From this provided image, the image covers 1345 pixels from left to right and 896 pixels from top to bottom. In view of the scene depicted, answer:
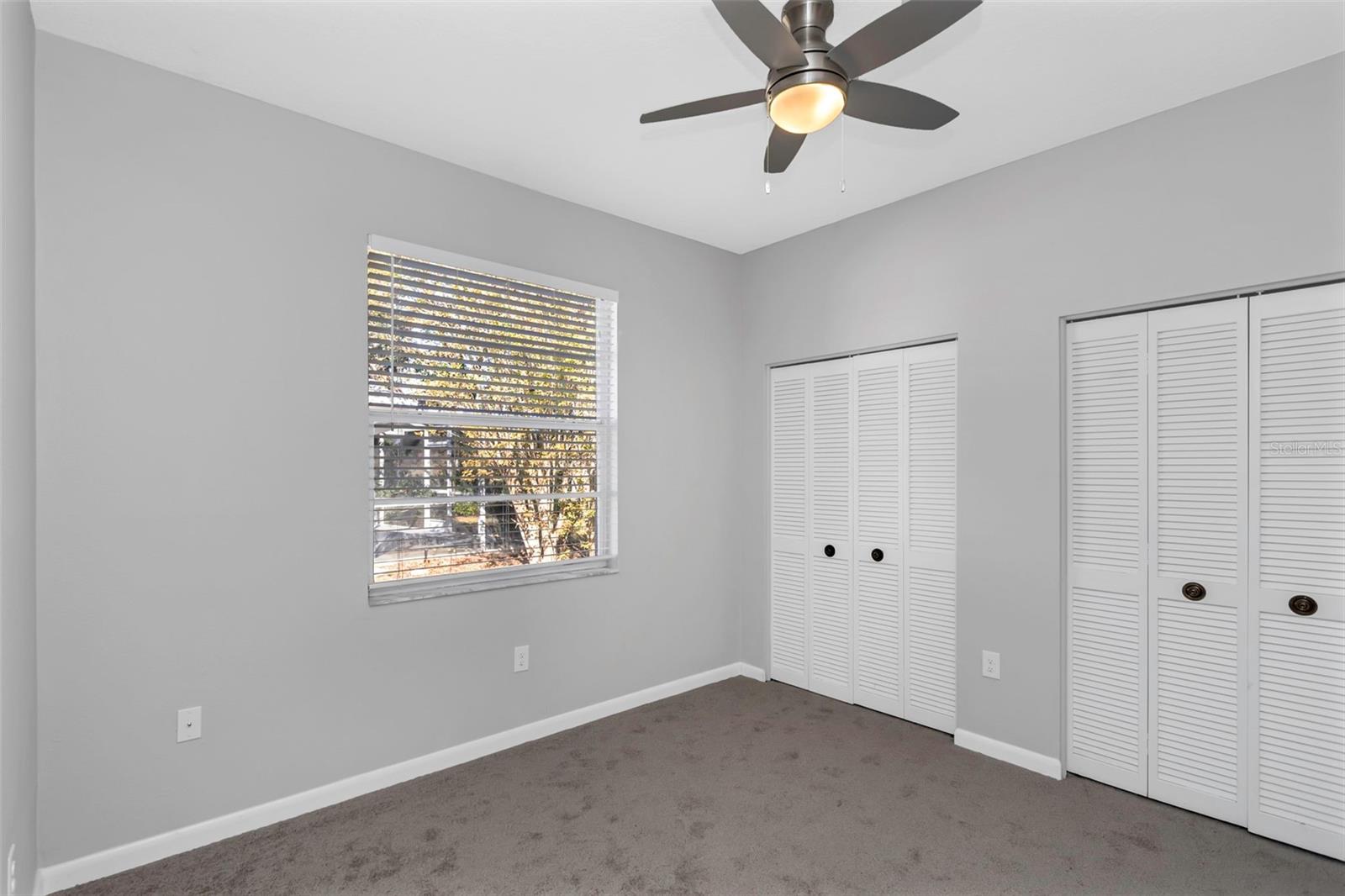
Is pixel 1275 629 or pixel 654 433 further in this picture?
pixel 654 433

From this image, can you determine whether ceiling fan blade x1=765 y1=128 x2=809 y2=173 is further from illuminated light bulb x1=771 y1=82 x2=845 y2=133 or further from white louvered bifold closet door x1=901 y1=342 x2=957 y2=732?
white louvered bifold closet door x1=901 y1=342 x2=957 y2=732

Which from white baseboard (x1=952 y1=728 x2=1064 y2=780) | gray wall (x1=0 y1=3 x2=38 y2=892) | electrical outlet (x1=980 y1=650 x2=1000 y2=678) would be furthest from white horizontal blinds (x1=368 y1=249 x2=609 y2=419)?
white baseboard (x1=952 y1=728 x2=1064 y2=780)

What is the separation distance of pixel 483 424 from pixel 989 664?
101 inches

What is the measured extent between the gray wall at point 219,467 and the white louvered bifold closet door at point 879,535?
1.70m

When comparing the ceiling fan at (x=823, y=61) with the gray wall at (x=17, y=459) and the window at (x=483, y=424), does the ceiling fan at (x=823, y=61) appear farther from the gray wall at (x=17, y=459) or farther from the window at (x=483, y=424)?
the gray wall at (x=17, y=459)

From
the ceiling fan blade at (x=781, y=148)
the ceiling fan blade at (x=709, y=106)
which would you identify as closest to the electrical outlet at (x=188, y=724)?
the ceiling fan blade at (x=709, y=106)

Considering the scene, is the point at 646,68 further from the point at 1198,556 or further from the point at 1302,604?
the point at 1302,604

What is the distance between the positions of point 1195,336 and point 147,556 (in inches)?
152

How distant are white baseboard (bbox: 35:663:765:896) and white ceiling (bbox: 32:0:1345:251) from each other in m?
2.62

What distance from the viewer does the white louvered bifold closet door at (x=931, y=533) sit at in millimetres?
3271

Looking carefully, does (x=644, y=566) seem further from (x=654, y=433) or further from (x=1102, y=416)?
(x=1102, y=416)

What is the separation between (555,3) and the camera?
196cm

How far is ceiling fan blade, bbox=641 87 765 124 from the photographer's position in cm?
189

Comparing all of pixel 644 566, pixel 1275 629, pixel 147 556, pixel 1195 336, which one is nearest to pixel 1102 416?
pixel 1195 336
